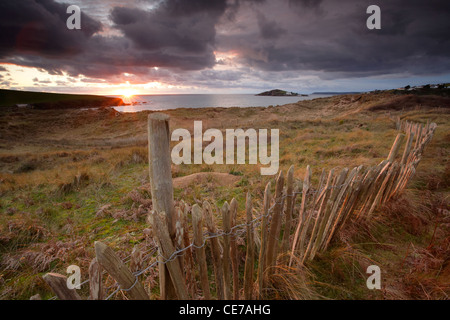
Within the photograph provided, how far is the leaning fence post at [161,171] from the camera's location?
1.83m

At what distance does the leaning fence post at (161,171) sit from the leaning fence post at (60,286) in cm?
70

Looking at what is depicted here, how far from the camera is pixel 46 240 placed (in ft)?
13.5

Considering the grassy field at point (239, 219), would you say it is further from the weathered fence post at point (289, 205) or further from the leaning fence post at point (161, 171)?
the leaning fence post at point (161, 171)

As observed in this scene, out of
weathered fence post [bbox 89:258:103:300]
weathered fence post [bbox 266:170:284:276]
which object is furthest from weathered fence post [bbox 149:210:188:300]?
weathered fence post [bbox 266:170:284:276]

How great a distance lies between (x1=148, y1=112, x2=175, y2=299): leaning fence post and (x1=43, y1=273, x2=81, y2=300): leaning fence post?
2.29 ft

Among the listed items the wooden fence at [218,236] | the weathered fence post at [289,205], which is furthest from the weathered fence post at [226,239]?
the weathered fence post at [289,205]

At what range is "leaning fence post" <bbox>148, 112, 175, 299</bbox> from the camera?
183cm

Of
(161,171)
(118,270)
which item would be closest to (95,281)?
(118,270)

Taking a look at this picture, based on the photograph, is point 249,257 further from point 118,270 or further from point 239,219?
point 239,219

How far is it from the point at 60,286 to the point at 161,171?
3.33 ft

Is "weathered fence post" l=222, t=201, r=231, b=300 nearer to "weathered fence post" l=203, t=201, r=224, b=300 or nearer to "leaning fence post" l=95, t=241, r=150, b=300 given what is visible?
"weathered fence post" l=203, t=201, r=224, b=300

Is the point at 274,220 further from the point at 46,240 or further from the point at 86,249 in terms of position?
the point at 46,240

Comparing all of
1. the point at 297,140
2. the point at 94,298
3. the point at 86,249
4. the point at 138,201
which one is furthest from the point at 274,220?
the point at 297,140
